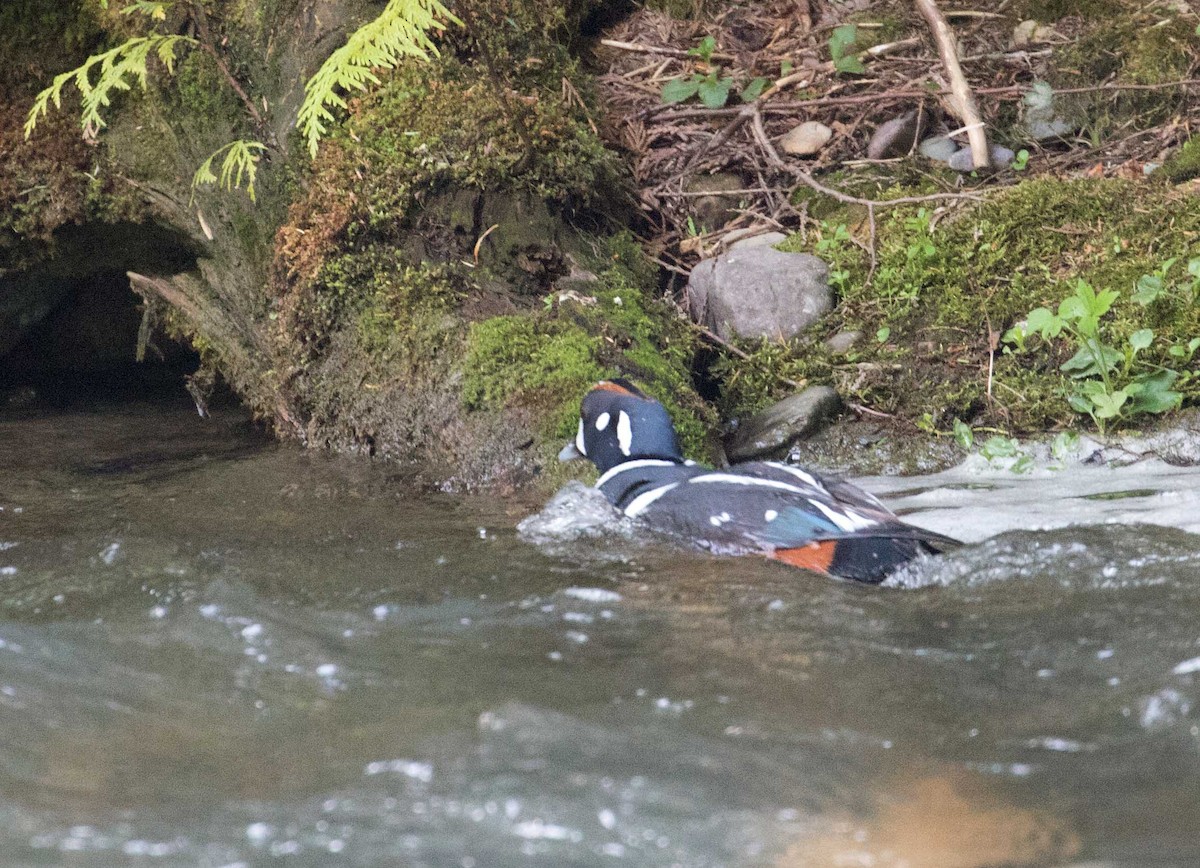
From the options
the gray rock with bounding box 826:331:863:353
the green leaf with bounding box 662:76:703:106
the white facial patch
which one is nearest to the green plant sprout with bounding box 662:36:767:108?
the green leaf with bounding box 662:76:703:106

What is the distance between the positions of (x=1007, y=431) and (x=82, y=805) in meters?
3.91

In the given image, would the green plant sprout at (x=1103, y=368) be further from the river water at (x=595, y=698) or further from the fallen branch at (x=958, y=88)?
the fallen branch at (x=958, y=88)

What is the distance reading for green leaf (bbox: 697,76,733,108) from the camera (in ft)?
21.9

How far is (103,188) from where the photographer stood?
242 inches

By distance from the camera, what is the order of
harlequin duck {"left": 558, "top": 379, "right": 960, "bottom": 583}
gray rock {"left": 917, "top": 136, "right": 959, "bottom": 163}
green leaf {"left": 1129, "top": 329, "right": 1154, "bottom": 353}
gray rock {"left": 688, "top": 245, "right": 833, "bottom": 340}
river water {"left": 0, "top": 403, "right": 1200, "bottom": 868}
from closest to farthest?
river water {"left": 0, "top": 403, "right": 1200, "bottom": 868} → harlequin duck {"left": 558, "top": 379, "right": 960, "bottom": 583} → green leaf {"left": 1129, "top": 329, "right": 1154, "bottom": 353} → gray rock {"left": 688, "top": 245, "right": 833, "bottom": 340} → gray rock {"left": 917, "top": 136, "right": 959, "bottom": 163}

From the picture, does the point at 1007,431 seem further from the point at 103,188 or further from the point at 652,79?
A: the point at 103,188

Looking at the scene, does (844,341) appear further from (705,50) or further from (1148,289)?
(705,50)

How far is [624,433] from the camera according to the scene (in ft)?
14.0

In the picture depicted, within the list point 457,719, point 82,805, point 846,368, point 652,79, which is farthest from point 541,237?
point 82,805

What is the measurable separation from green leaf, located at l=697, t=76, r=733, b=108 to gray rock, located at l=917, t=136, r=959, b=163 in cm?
116

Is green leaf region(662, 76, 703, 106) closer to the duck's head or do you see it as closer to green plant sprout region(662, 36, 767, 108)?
green plant sprout region(662, 36, 767, 108)

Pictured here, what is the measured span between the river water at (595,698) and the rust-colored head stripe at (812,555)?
0.27 ft

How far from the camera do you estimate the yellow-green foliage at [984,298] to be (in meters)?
5.02

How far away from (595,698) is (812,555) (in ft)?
4.04
